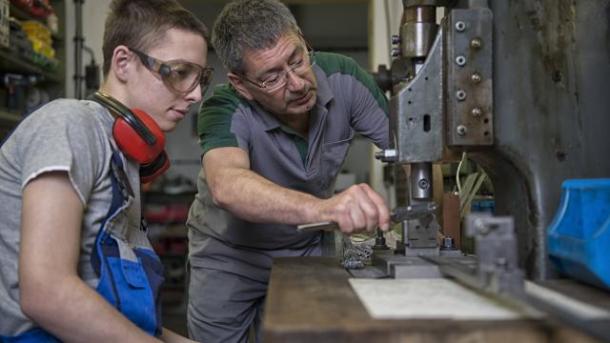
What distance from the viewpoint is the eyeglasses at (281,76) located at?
1.64m

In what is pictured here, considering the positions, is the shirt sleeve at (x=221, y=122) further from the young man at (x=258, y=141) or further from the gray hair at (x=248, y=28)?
the gray hair at (x=248, y=28)

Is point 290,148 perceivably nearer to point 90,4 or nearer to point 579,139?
point 579,139

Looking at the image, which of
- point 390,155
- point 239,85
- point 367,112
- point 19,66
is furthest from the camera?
point 19,66

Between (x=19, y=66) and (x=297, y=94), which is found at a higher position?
(x=19, y=66)

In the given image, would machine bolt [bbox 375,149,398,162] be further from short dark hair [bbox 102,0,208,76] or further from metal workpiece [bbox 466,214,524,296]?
short dark hair [bbox 102,0,208,76]

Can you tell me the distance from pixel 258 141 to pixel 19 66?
2.19 m

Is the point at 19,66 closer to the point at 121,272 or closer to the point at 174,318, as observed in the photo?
the point at 121,272

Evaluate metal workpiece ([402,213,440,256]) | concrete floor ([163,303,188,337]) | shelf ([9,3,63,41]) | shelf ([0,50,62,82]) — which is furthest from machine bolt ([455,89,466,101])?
concrete floor ([163,303,188,337])

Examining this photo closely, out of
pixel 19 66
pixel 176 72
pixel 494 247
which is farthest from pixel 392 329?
pixel 19 66

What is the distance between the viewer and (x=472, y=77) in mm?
1107

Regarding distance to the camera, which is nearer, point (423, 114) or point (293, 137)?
point (423, 114)

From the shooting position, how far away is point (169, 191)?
6121 millimetres

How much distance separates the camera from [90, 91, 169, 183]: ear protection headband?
1178 millimetres

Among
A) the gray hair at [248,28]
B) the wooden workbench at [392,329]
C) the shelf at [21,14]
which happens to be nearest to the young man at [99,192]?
the gray hair at [248,28]
